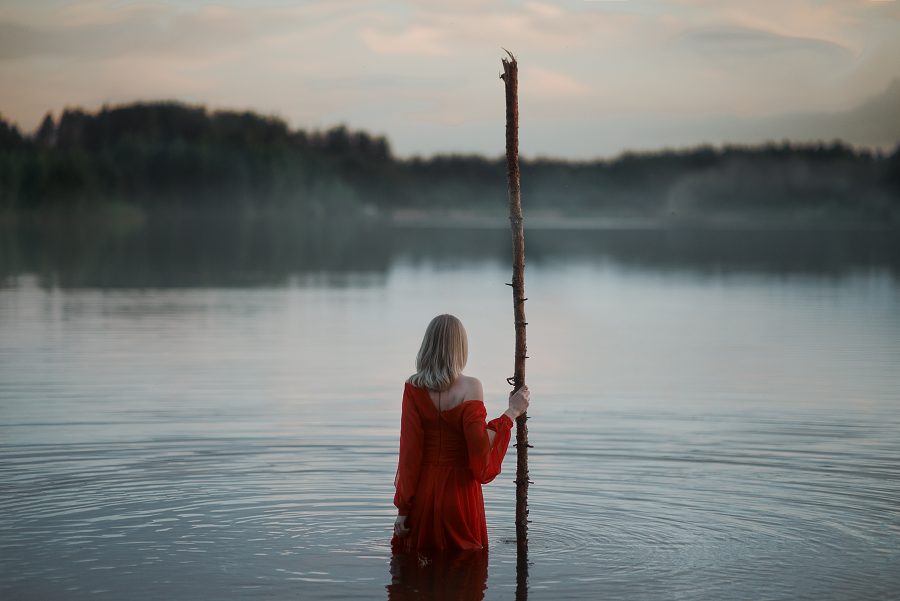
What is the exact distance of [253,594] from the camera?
6.72 meters

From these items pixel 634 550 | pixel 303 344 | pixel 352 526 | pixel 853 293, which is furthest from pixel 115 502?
pixel 853 293

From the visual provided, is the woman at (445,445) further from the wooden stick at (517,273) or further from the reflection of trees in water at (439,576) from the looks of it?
the wooden stick at (517,273)

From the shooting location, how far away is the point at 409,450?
22.5ft

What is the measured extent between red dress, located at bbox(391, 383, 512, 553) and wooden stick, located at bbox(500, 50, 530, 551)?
1.29ft

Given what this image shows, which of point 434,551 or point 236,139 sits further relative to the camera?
point 236,139

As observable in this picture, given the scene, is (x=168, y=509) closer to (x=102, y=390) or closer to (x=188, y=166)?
(x=102, y=390)

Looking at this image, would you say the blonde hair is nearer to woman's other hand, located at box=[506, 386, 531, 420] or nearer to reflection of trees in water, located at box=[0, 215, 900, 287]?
woman's other hand, located at box=[506, 386, 531, 420]

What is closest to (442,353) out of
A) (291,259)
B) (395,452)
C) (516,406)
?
(516,406)

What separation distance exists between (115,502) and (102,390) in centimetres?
609

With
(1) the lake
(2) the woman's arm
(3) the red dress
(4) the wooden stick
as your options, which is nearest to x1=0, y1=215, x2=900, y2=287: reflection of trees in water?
(1) the lake

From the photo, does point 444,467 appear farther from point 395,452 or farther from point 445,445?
point 395,452

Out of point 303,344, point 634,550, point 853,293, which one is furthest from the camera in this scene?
point 853,293

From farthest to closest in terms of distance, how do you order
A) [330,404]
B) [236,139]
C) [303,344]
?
[236,139] < [303,344] < [330,404]

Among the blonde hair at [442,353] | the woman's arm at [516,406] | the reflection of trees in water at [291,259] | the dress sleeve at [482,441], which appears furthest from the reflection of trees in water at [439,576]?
the reflection of trees in water at [291,259]
